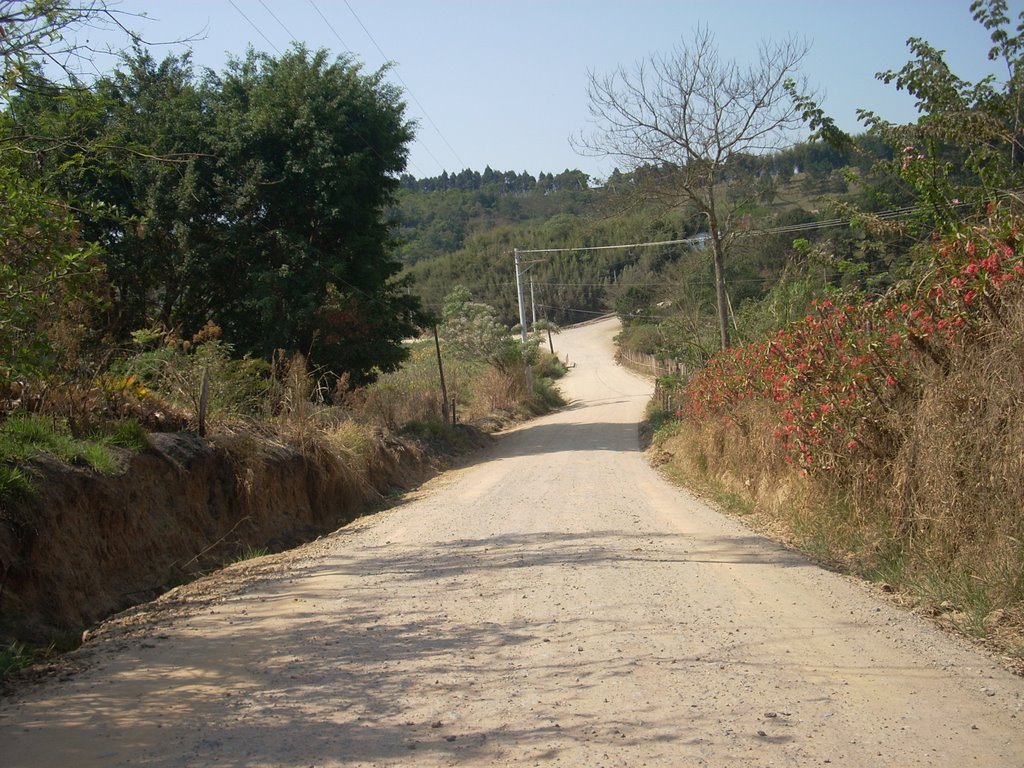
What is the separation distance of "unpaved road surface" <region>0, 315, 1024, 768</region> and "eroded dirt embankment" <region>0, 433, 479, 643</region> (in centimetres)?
86

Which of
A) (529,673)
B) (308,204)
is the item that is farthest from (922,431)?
(308,204)

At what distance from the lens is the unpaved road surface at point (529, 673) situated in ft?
15.8

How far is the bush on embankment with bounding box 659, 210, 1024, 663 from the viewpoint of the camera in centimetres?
745

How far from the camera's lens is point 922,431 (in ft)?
28.2

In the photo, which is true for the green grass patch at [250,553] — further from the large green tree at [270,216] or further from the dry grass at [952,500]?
the large green tree at [270,216]

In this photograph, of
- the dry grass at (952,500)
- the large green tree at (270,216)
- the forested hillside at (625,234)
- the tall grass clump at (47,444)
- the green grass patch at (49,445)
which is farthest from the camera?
the large green tree at (270,216)

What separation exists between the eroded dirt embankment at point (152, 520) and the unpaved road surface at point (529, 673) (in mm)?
863

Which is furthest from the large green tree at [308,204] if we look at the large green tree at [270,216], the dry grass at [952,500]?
the dry grass at [952,500]

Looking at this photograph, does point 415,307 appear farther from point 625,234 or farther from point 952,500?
point 625,234

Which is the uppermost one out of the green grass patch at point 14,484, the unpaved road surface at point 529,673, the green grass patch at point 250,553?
the green grass patch at point 14,484

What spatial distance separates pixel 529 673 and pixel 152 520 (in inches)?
267

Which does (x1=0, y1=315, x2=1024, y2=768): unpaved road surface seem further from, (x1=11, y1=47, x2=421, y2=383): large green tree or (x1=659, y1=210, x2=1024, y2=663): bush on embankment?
(x1=11, y1=47, x2=421, y2=383): large green tree

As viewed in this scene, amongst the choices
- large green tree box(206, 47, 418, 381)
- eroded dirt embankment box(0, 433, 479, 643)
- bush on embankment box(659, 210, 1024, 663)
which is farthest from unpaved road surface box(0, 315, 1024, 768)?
large green tree box(206, 47, 418, 381)

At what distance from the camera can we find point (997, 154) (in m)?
10.7
